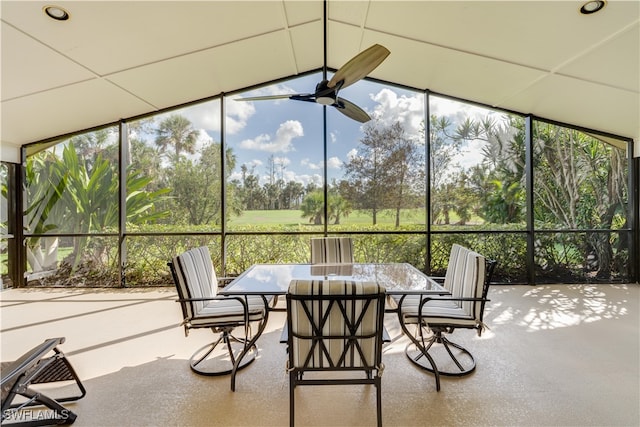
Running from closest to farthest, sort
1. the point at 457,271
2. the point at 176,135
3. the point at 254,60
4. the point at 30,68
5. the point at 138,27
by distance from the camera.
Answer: the point at 457,271, the point at 138,27, the point at 30,68, the point at 254,60, the point at 176,135

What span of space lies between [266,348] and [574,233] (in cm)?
548

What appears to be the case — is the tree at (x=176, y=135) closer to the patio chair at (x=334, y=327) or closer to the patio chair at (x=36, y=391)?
the patio chair at (x=36, y=391)

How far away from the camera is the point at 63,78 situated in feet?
11.8

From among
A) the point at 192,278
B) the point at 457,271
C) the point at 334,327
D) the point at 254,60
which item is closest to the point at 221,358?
the point at 192,278

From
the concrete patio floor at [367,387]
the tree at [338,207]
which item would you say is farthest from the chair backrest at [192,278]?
the tree at [338,207]

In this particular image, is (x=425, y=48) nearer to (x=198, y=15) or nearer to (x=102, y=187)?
(x=198, y=15)

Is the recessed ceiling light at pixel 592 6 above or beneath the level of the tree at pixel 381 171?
above

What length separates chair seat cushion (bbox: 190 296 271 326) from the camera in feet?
8.15

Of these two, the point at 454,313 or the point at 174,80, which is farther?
the point at 174,80

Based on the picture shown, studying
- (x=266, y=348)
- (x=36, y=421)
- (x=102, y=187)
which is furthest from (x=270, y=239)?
(x=36, y=421)

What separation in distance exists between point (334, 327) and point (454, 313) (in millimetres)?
1207

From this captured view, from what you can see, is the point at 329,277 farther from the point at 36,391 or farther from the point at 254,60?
the point at 254,60

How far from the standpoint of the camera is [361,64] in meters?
2.37

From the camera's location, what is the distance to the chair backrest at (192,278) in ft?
8.00
